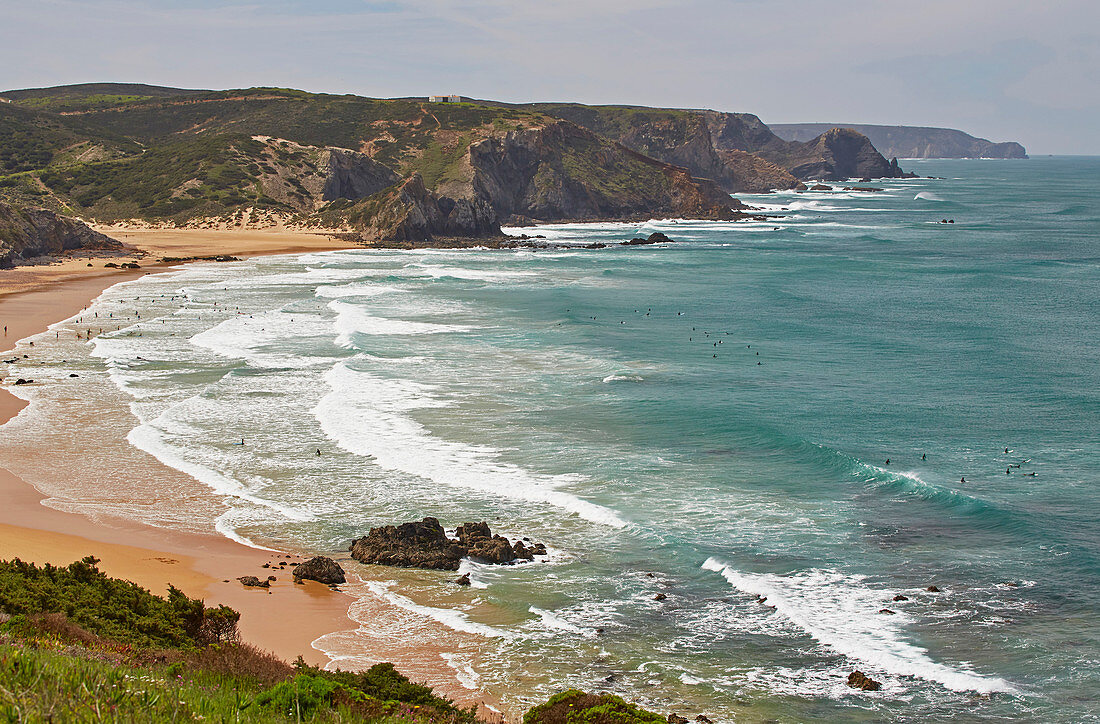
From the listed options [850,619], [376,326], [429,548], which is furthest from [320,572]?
[376,326]

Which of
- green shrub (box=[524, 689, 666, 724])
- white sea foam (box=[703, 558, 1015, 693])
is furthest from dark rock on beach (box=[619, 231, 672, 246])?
green shrub (box=[524, 689, 666, 724])

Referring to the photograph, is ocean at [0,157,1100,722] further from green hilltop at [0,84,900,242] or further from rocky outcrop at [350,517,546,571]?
green hilltop at [0,84,900,242]

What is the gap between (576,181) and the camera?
12325 cm

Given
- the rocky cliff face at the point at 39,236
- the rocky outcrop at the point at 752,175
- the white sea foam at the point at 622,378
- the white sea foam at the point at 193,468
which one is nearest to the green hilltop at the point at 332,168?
the rocky cliff face at the point at 39,236

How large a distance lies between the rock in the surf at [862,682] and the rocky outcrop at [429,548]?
24.7 feet

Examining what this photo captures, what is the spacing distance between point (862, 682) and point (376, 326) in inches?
1487

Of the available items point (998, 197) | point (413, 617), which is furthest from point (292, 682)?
point (998, 197)

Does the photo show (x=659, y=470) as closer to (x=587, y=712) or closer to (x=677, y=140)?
(x=587, y=712)

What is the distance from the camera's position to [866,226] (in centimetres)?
11744

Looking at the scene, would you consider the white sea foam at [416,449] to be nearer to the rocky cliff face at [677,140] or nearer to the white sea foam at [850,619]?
the white sea foam at [850,619]

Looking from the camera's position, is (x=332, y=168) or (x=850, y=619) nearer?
(x=850, y=619)

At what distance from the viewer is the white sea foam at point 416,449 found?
24875 millimetres

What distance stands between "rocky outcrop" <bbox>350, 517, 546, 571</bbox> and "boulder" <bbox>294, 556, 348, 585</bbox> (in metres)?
1.26

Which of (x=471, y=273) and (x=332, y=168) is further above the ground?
(x=332, y=168)
